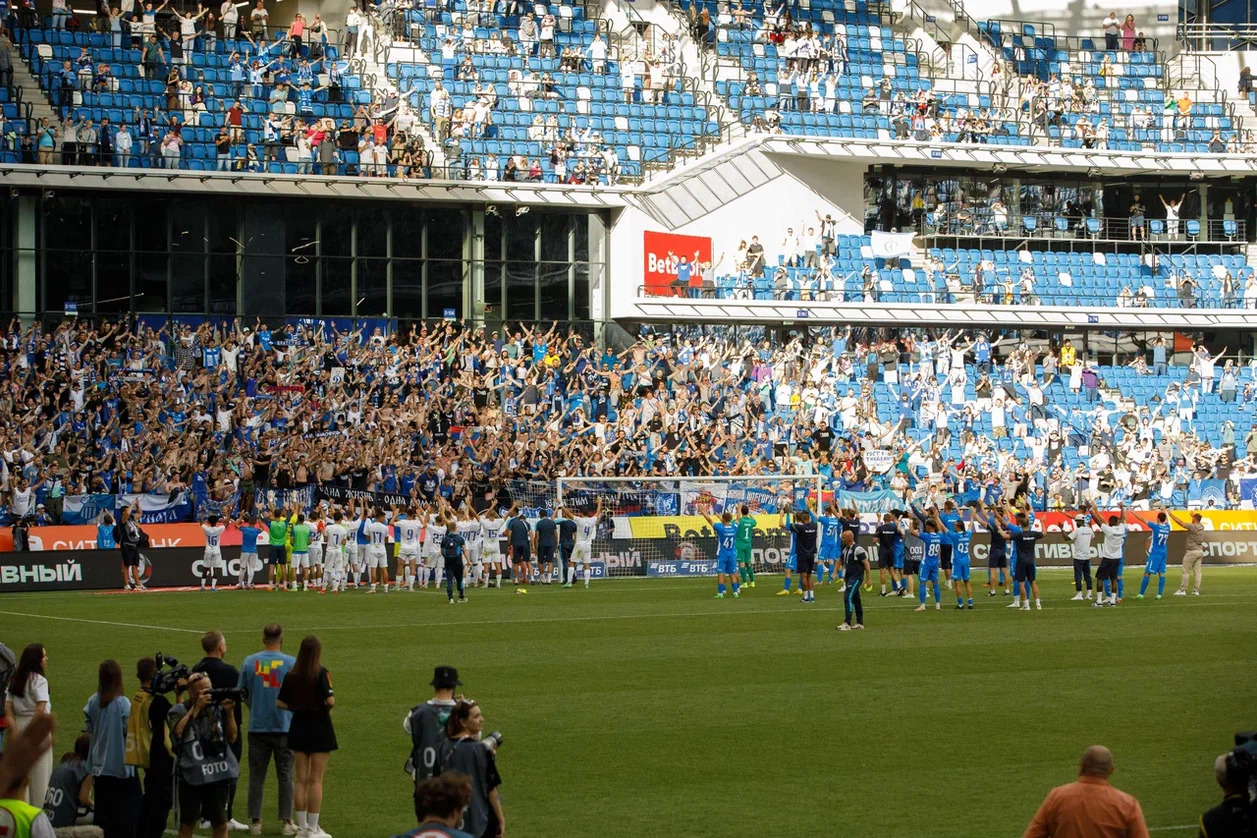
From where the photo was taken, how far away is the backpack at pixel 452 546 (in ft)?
99.3

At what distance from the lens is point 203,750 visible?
11250 mm

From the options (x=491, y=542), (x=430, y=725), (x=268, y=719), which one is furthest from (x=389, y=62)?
(x=430, y=725)

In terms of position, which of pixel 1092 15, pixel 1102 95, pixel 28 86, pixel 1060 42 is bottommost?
pixel 28 86

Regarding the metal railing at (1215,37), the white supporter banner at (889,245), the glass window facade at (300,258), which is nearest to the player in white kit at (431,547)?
the glass window facade at (300,258)

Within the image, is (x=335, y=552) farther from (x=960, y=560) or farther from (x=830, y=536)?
(x=960, y=560)

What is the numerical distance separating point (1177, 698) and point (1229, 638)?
22.1ft

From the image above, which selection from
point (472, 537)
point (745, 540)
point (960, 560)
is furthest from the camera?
point (472, 537)

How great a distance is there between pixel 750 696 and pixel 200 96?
100ft

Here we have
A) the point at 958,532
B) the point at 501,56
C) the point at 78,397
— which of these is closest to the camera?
the point at 958,532

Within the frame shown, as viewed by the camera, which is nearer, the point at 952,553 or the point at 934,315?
the point at 952,553

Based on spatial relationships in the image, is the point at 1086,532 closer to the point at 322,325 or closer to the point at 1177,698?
the point at 1177,698

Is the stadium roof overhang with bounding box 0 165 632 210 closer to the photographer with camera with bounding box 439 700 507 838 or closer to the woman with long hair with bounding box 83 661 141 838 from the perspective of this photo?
the woman with long hair with bounding box 83 661 141 838

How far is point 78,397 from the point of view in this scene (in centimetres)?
3772

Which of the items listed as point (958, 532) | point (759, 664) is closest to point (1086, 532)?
point (958, 532)
